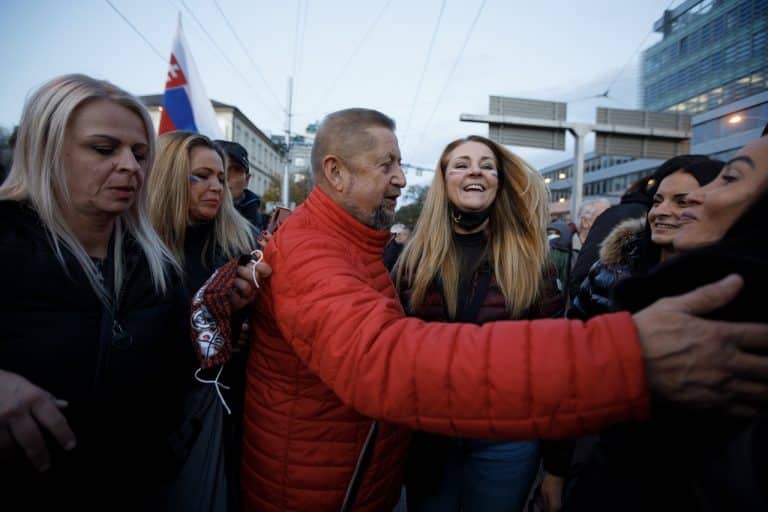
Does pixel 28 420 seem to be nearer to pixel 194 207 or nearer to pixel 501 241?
pixel 194 207

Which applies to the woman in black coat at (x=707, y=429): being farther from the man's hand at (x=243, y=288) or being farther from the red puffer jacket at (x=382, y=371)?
the man's hand at (x=243, y=288)

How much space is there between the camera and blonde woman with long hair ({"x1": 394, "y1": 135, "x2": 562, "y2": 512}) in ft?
6.17

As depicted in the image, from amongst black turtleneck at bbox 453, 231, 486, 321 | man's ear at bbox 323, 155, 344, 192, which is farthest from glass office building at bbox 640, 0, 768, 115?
man's ear at bbox 323, 155, 344, 192

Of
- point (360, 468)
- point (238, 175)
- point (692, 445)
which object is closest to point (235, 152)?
point (238, 175)

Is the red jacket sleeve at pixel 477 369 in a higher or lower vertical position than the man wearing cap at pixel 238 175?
lower

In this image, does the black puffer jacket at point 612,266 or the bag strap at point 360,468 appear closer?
the bag strap at point 360,468

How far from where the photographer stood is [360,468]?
1343 mm

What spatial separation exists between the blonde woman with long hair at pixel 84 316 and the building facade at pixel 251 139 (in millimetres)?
36269

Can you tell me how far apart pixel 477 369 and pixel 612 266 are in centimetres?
203

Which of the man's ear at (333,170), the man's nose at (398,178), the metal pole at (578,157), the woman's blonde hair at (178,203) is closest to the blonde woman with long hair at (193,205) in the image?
the woman's blonde hair at (178,203)

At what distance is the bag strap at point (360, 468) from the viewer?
132 centimetres

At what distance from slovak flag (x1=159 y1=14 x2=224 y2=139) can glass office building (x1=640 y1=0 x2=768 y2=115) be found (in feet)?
33.1

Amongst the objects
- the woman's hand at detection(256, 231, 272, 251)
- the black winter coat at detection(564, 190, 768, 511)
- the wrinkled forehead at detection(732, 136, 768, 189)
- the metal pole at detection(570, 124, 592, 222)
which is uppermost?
the metal pole at detection(570, 124, 592, 222)

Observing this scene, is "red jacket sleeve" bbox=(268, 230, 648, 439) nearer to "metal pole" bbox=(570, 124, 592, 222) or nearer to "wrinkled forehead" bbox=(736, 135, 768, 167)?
"wrinkled forehead" bbox=(736, 135, 768, 167)
